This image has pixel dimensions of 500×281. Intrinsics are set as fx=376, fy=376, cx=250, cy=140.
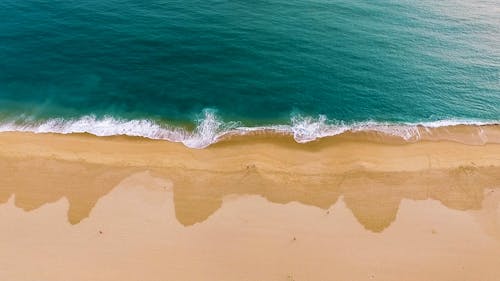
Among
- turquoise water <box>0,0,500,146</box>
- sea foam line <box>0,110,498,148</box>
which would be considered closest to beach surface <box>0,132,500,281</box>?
sea foam line <box>0,110,498,148</box>

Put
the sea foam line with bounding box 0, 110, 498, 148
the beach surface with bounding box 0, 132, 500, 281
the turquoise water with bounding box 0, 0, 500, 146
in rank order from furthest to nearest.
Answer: the turquoise water with bounding box 0, 0, 500, 146, the sea foam line with bounding box 0, 110, 498, 148, the beach surface with bounding box 0, 132, 500, 281

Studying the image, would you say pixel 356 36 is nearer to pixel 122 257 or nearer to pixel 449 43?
pixel 449 43

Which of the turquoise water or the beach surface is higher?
the turquoise water

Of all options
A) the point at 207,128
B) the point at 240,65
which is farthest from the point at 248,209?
the point at 240,65

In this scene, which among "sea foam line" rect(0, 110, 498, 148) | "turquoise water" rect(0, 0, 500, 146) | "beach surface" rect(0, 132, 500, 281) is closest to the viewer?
"beach surface" rect(0, 132, 500, 281)

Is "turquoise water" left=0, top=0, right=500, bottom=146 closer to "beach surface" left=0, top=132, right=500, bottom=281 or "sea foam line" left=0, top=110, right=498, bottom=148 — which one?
"sea foam line" left=0, top=110, right=498, bottom=148

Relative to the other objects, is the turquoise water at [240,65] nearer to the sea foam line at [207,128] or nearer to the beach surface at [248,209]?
the sea foam line at [207,128]

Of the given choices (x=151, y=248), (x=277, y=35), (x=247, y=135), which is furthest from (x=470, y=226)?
(x=277, y=35)
